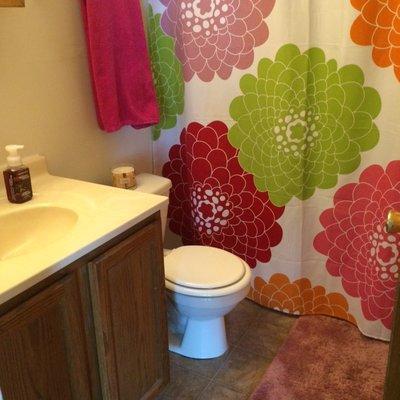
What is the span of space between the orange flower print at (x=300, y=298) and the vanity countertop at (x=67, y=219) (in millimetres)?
986

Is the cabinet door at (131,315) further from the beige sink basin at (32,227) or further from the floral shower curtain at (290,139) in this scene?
the floral shower curtain at (290,139)

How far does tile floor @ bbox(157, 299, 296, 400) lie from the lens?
1793 mm

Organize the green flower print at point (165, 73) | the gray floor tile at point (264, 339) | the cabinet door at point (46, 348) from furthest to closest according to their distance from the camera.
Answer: the green flower print at point (165, 73) < the gray floor tile at point (264, 339) < the cabinet door at point (46, 348)

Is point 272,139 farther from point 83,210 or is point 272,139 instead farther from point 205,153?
point 83,210

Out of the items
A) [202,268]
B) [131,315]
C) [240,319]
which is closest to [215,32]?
[202,268]

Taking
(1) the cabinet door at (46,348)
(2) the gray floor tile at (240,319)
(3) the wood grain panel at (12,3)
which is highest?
(3) the wood grain panel at (12,3)

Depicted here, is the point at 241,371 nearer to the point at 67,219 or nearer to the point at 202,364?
the point at 202,364

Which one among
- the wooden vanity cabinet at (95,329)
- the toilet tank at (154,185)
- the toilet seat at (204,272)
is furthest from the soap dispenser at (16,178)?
the toilet seat at (204,272)

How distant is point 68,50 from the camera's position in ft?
5.71

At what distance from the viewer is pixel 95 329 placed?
130 cm

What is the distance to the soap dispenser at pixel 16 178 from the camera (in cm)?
144

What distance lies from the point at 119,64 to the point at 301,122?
787mm

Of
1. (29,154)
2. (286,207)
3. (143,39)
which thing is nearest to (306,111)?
(286,207)

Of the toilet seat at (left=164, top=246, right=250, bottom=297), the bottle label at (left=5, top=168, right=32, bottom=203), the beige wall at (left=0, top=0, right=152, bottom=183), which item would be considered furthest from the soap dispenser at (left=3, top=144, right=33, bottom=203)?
the toilet seat at (left=164, top=246, right=250, bottom=297)
